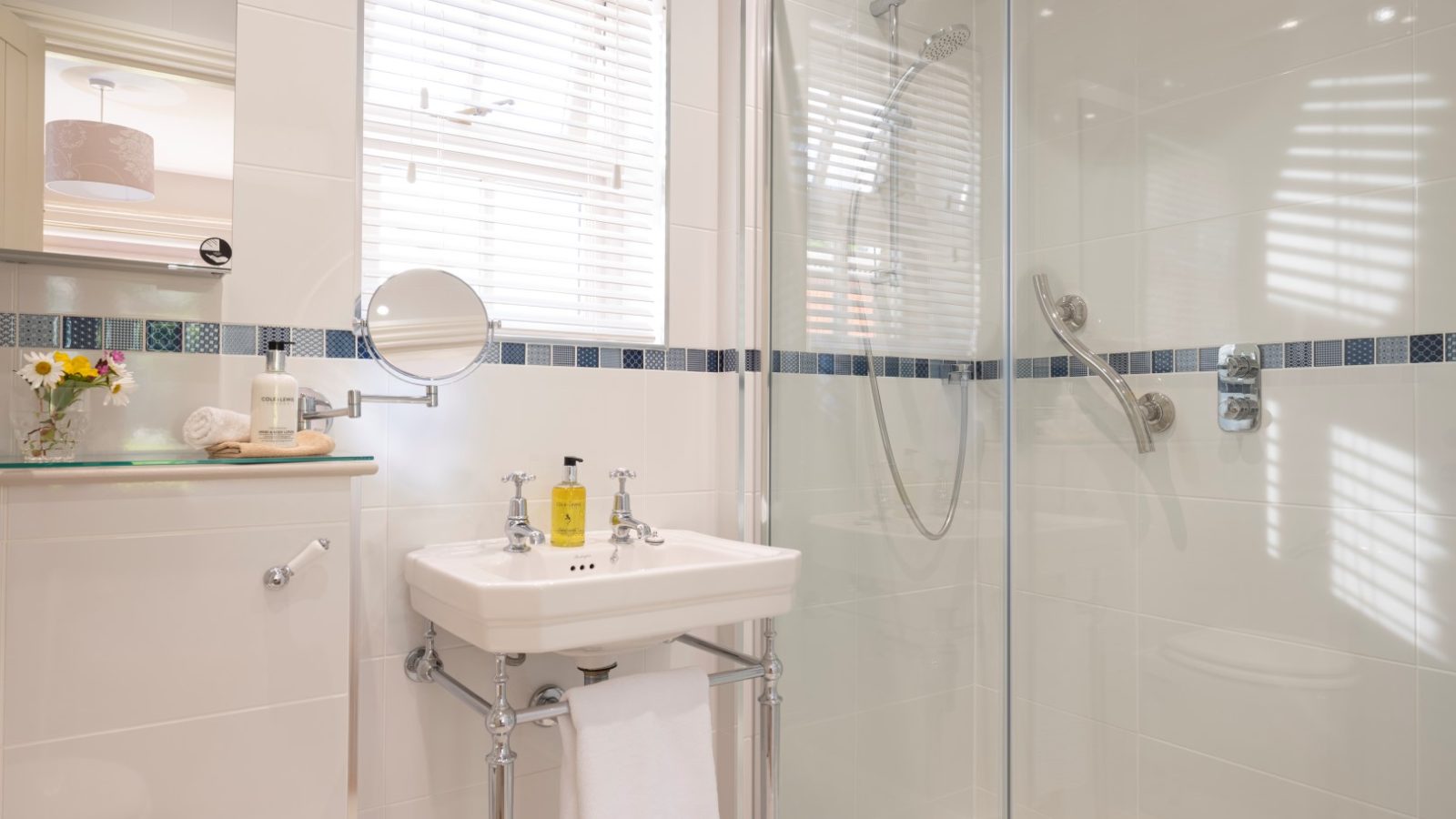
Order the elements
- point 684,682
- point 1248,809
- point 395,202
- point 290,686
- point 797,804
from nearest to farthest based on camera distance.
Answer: point 290,686, point 1248,809, point 684,682, point 395,202, point 797,804

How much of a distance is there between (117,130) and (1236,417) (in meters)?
1.75

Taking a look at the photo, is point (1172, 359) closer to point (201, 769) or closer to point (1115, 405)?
point (1115, 405)

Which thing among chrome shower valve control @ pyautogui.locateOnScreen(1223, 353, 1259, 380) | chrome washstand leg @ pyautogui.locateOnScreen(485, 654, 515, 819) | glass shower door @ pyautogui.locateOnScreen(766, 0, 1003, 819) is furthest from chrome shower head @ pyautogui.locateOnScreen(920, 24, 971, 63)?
chrome washstand leg @ pyautogui.locateOnScreen(485, 654, 515, 819)

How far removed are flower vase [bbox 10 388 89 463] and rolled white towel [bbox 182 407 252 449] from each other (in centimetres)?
13

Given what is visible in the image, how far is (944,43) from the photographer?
1638 millimetres

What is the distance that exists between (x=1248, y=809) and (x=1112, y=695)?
9.9 inches

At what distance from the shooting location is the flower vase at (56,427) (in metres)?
1.17

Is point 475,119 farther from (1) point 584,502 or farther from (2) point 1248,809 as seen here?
(2) point 1248,809

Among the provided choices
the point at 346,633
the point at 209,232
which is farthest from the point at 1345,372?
the point at 209,232

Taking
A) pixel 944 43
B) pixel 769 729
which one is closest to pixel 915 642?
pixel 769 729

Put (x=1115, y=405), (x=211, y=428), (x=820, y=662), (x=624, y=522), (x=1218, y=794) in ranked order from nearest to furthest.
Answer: (x=211, y=428) < (x=1218, y=794) < (x=1115, y=405) < (x=624, y=522) < (x=820, y=662)

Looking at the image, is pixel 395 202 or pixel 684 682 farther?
pixel 395 202

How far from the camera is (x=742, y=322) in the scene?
1.95 metres

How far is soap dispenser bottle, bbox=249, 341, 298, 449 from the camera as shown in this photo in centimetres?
128
